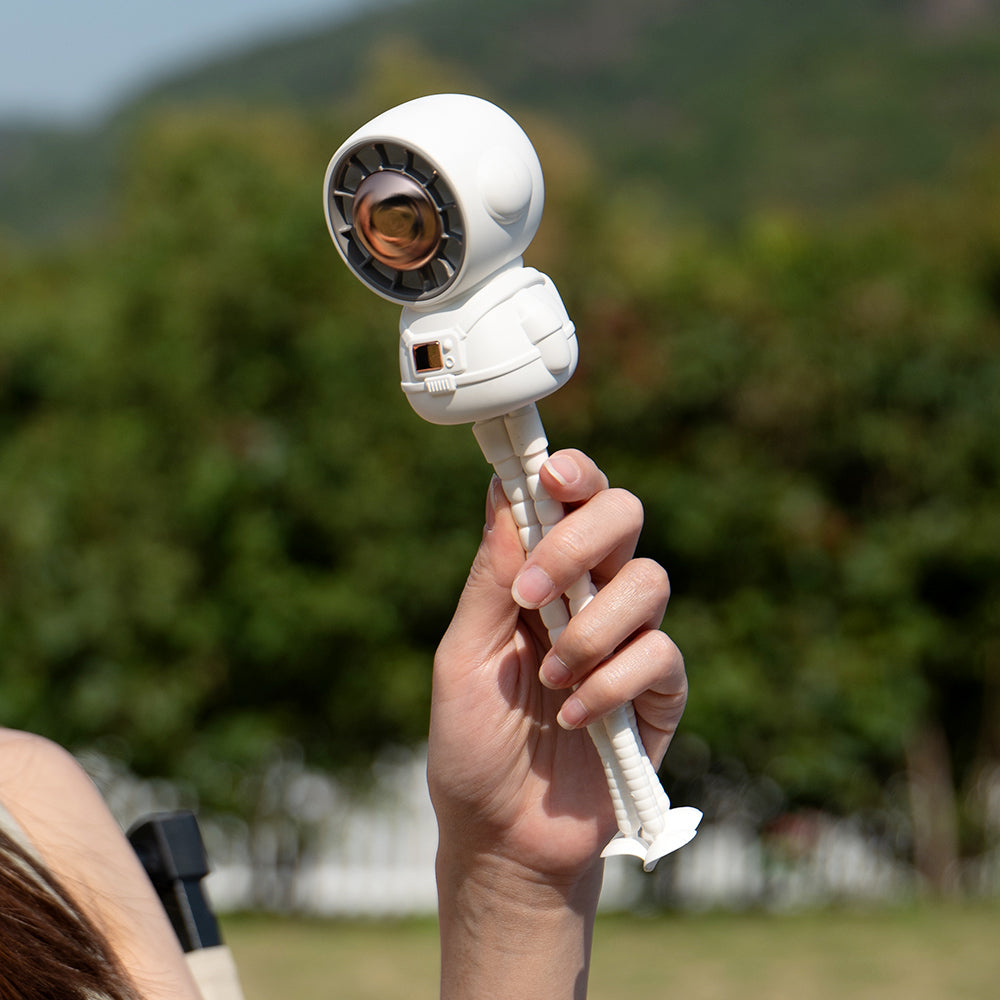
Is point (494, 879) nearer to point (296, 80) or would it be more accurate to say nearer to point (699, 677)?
point (699, 677)

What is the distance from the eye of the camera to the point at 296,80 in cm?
8506

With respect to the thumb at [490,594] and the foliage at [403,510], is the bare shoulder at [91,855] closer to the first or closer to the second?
the thumb at [490,594]

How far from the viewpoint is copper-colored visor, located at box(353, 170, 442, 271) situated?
87 centimetres

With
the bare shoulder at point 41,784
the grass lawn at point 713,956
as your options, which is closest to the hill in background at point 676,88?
the grass lawn at point 713,956

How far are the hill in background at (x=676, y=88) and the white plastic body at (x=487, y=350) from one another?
15095 millimetres

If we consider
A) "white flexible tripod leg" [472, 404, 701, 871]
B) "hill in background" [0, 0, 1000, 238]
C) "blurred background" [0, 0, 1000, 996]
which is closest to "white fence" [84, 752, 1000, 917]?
"blurred background" [0, 0, 1000, 996]

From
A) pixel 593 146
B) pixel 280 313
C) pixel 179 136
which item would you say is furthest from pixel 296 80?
pixel 280 313

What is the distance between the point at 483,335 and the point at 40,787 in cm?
63

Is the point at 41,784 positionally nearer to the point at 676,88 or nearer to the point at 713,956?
the point at 713,956

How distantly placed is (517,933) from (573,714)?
1.02 feet

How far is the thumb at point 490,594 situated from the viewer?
99cm

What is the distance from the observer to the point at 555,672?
900 mm

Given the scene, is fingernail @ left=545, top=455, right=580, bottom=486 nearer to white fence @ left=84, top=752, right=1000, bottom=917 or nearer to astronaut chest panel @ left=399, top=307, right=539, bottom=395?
astronaut chest panel @ left=399, top=307, right=539, bottom=395

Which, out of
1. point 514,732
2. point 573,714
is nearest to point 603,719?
point 573,714
